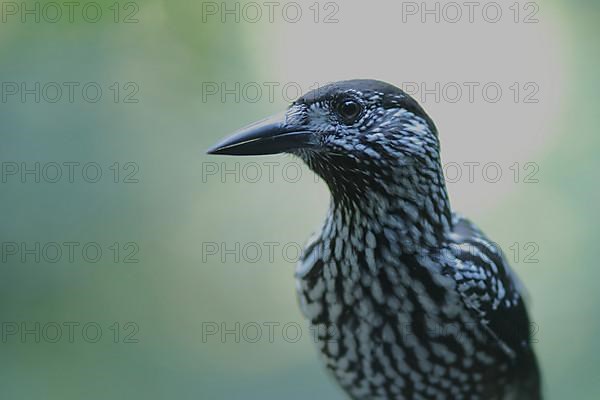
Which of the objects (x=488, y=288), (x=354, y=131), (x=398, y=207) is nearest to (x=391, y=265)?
(x=398, y=207)

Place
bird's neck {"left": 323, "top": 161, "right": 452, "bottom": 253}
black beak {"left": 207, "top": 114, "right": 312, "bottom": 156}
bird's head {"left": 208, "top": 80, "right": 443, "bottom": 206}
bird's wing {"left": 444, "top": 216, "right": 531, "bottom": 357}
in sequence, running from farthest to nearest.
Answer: bird's wing {"left": 444, "top": 216, "right": 531, "bottom": 357}
bird's neck {"left": 323, "top": 161, "right": 452, "bottom": 253}
bird's head {"left": 208, "top": 80, "right": 443, "bottom": 206}
black beak {"left": 207, "top": 114, "right": 312, "bottom": 156}

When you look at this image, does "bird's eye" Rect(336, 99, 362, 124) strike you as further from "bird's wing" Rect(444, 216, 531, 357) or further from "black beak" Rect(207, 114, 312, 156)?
"bird's wing" Rect(444, 216, 531, 357)

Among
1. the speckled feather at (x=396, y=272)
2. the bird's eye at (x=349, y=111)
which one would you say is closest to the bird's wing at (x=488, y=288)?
the speckled feather at (x=396, y=272)

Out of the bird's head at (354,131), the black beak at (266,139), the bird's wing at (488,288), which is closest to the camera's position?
the black beak at (266,139)

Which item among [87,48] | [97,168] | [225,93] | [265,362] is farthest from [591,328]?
[87,48]

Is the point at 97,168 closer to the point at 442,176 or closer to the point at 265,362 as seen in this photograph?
the point at 265,362

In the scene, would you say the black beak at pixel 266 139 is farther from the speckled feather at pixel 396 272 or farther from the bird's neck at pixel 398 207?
the bird's neck at pixel 398 207

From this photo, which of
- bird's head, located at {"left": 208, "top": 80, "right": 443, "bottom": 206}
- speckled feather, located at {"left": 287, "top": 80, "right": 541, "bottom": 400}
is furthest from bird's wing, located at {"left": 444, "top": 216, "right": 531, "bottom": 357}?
bird's head, located at {"left": 208, "top": 80, "right": 443, "bottom": 206}
